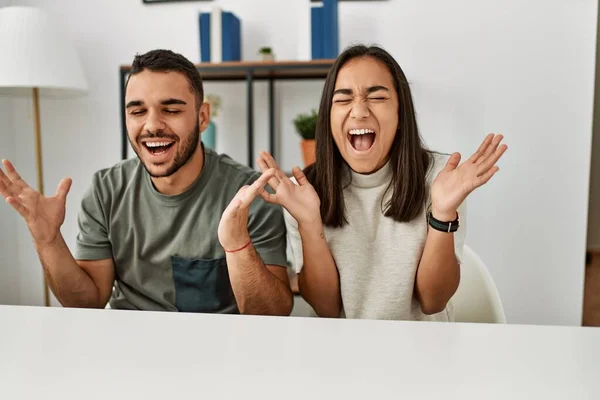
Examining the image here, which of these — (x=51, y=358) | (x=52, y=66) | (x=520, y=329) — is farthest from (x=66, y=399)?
(x=52, y=66)

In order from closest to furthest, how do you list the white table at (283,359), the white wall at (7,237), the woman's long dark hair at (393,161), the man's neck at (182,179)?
the white table at (283,359) < the woman's long dark hair at (393,161) < the man's neck at (182,179) < the white wall at (7,237)

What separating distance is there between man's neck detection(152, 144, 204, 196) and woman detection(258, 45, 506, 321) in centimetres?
24

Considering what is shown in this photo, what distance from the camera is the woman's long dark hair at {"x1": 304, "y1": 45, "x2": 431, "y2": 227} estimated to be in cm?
112

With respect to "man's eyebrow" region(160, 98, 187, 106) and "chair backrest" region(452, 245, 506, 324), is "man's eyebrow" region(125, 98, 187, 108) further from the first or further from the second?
"chair backrest" region(452, 245, 506, 324)

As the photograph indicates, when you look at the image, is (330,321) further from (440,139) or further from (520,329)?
(440,139)

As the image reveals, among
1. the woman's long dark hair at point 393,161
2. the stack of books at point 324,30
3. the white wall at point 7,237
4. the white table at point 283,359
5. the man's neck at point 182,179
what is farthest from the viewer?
the white wall at point 7,237

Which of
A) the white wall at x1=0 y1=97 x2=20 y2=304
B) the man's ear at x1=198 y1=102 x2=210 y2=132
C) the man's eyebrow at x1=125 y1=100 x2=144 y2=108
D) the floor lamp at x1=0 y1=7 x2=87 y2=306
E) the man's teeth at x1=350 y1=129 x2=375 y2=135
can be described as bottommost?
the white wall at x1=0 y1=97 x2=20 y2=304

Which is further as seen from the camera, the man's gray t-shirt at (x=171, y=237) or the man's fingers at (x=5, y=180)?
the man's gray t-shirt at (x=171, y=237)

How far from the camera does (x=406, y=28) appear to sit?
259 centimetres

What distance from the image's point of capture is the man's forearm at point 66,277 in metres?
1.14

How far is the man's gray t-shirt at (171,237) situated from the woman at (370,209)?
0.11 m

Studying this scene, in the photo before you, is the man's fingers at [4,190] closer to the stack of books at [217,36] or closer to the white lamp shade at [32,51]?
the white lamp shade at [32,51]

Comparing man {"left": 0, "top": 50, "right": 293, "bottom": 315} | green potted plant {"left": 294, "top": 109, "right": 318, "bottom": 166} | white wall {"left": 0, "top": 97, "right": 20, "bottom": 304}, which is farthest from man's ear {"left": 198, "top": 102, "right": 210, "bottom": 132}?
white wall {"left": 0, "top": 97, "right": 20, "bottom": 304}

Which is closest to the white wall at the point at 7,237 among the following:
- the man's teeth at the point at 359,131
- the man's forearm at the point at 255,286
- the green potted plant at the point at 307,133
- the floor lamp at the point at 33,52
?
the floor lamp at the point at 33,52
